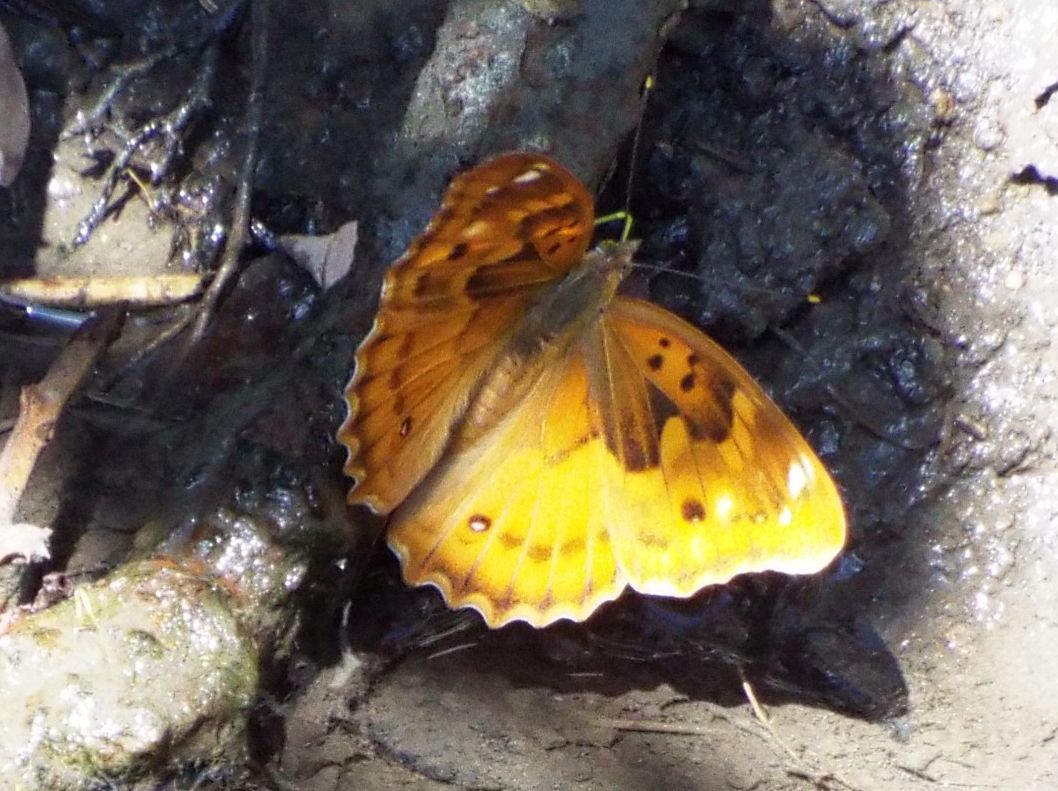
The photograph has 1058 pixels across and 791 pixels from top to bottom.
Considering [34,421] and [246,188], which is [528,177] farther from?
[34,421]

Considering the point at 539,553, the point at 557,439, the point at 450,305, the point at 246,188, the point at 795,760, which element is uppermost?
the point at 246,188

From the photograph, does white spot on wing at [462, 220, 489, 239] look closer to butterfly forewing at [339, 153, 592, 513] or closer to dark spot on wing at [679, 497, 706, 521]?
butterfly forewing at [339, 153, 592, 513]

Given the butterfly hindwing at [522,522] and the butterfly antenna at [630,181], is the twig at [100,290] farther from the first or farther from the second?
the butterfly antenna at [630,181]

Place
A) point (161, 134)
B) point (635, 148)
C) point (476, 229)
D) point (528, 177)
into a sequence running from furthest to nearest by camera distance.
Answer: point (161, 134) < point (635, 148) < point (476, 229) < point (528, 177)

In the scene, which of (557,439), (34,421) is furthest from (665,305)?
(34,421)

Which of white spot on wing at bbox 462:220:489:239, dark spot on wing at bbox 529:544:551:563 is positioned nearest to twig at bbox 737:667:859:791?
dark spot on wing at bbox 529:544:551:563

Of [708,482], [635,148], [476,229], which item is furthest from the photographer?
[635,148]

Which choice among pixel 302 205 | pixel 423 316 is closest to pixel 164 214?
pixel 302 205
